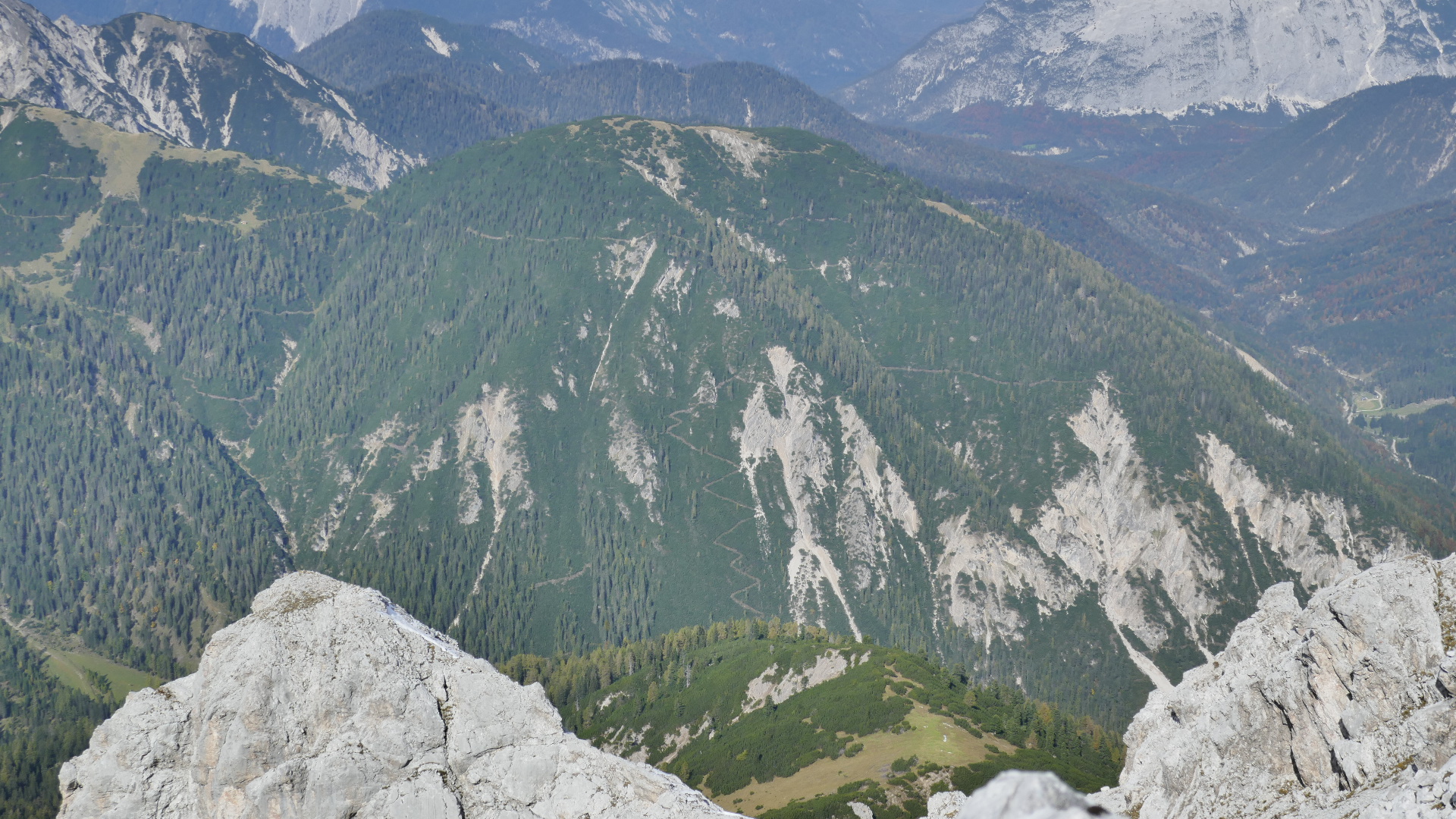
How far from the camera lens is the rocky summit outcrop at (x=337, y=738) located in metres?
81.8

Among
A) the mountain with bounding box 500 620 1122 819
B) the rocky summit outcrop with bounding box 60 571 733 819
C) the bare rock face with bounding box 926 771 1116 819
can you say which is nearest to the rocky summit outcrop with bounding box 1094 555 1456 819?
the rocky summit outcrop with bounding box 60 571 733 819

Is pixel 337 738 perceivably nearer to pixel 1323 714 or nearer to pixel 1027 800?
pixel 1027 800

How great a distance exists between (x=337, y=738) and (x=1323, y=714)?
72373mm

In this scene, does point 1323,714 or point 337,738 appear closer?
point 1323,714

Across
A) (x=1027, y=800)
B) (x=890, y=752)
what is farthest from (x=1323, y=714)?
(x=890, y=752)

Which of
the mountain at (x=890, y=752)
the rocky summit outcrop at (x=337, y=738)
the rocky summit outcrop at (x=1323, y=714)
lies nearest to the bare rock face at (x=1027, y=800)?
the rocky summit outcrop at (x=1323, y=714)

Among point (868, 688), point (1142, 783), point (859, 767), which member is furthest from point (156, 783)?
point (868, 688)

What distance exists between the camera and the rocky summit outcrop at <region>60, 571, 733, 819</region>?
81.8 m

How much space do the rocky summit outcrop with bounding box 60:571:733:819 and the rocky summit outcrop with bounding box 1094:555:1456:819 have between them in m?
38.9

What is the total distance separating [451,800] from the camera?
81.2 metres

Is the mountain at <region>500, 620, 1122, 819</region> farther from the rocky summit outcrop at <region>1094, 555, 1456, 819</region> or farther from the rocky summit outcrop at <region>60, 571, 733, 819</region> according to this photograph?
the rocky summit outcrop at <region>60, 571, 733, 819</region>

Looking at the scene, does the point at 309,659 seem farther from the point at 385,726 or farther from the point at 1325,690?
the point at 1325,690

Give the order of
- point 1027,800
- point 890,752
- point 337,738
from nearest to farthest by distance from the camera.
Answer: point 1027,800 < point 337,738 < point 890,752

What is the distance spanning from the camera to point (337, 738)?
84938 millimetres
